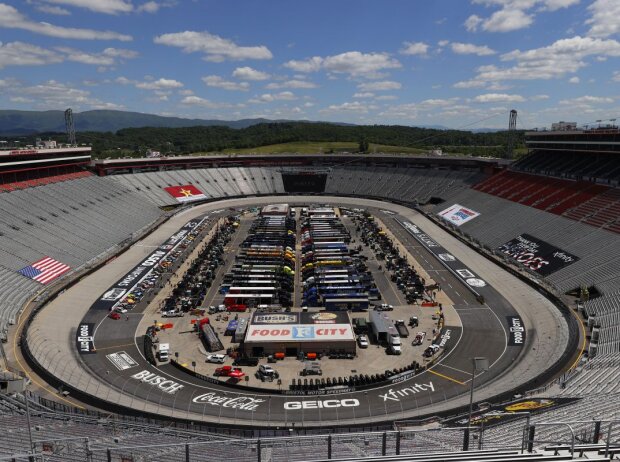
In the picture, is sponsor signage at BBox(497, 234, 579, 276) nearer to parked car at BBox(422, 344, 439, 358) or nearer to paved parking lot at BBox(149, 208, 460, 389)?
paved parking lot at BBox(149, 208, 460, 389)

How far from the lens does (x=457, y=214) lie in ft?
292

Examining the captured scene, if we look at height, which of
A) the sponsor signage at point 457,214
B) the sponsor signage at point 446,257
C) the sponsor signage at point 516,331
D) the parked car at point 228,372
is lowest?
the parked car at point 228,372

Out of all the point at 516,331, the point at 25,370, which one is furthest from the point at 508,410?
the point at 25,370

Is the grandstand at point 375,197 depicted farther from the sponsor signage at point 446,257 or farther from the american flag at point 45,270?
the sponsor signage at point 446,257

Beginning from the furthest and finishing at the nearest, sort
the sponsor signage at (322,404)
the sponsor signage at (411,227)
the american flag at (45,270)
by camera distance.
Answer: the sponsor signage at (411,227) < the american flag at (45,270) < the sponsor signage at (322,404)

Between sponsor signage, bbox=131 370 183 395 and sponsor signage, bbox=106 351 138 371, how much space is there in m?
1.81

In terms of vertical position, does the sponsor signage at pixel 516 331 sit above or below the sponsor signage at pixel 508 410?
below

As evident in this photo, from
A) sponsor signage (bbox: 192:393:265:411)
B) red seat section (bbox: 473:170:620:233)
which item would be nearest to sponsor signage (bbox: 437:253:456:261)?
red seat section (bbox: 473:170:620:233)

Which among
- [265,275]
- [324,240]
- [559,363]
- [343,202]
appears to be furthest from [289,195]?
[559,363]

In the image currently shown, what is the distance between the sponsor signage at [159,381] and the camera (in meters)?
33.4

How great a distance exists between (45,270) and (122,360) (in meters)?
24.1

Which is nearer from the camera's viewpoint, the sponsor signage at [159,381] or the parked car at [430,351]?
the sponsor signage at [159,381]

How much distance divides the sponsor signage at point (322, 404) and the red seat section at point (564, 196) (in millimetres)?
45221

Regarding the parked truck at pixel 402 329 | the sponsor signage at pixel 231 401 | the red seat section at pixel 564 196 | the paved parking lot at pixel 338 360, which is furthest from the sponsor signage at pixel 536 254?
the sponsor signage at pixel 231 401
